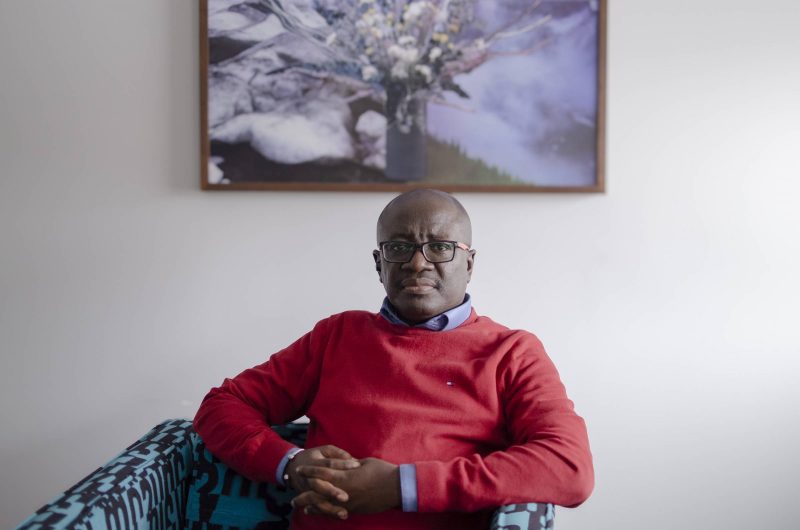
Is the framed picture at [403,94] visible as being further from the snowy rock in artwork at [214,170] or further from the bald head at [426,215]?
the bald head at [426,215]

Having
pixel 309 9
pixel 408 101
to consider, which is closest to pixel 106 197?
pixel 309 9

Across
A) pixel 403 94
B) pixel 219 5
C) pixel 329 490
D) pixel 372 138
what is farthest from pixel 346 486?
pixel 219 5

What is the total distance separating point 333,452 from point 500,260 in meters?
0.85

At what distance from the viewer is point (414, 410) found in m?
1.37

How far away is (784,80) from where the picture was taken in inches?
76.4

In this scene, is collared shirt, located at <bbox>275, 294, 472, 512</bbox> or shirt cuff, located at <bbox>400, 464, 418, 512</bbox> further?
collared shirt, located at <bbox>275, 294, 472, 512</bbox>

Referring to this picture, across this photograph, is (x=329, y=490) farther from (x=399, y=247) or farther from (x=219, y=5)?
(x=219, y=5)

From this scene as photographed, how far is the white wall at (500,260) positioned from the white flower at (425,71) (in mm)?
365

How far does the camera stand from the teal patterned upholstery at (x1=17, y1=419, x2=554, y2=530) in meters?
1.18

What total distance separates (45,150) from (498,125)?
4.32ft

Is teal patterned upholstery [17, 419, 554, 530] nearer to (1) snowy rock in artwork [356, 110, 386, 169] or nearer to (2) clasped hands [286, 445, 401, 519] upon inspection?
(2) clasped hands [286, 445, 401, 519]

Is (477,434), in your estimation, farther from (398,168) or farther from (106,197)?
(106,197)

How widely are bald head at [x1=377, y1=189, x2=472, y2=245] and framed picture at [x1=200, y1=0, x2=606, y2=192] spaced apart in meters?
0.41

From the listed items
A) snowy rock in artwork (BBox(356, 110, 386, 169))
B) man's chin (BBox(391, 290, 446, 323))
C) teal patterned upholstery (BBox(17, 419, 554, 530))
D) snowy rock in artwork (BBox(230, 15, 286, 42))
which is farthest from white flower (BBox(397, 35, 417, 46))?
teal patterned upholstery (BBox(17, 419, 554, 530))
